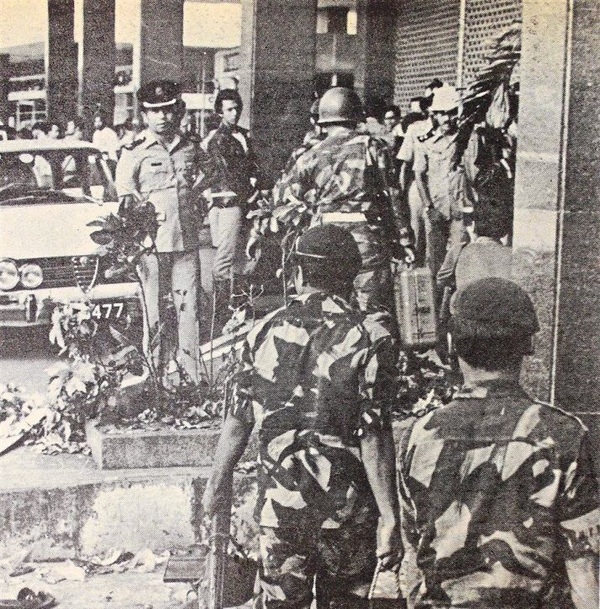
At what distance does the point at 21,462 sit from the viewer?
17.3 feet

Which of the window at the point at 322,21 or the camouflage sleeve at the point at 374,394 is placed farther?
the window at the point at 322,21

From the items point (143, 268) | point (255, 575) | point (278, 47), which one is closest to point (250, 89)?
point (278, 47)

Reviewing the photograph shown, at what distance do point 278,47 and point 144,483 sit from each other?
2436 millimetres

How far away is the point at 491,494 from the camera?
421 centimetres

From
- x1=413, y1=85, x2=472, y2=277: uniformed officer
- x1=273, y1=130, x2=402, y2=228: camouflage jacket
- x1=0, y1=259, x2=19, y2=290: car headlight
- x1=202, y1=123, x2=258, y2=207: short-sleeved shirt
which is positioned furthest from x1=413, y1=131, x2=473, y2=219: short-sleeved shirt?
x1=0, y1=259, x2=19, y2=290: car headlight

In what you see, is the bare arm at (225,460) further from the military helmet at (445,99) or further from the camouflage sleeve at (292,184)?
the military helmet at (445,99)

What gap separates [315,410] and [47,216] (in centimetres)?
175

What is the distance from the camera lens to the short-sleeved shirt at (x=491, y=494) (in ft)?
13.0

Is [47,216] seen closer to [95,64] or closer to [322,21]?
[95,64]

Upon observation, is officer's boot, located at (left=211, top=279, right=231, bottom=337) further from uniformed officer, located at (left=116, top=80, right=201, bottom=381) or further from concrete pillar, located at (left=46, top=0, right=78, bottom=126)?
concrete pillar, located at (left=46, top=0, right=78, bottom=126)

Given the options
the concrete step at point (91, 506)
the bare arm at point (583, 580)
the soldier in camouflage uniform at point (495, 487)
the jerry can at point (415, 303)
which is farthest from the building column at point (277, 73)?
the bare arm at point (583, 580)

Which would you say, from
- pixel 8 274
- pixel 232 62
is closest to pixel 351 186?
pixel 232 62

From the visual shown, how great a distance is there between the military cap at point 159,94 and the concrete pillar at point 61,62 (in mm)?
359

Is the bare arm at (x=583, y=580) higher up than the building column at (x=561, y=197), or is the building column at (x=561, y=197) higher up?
the building column at (x=561, y=197)
